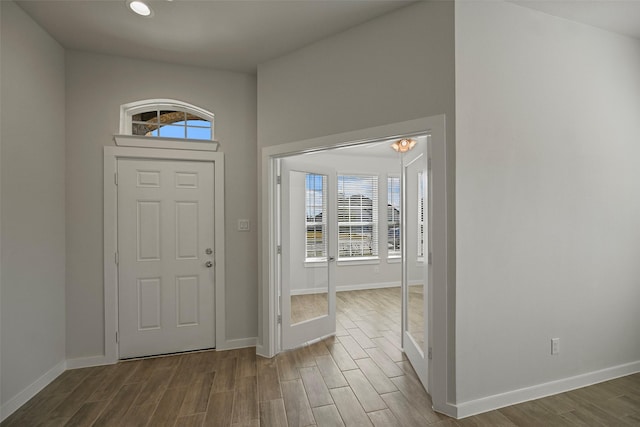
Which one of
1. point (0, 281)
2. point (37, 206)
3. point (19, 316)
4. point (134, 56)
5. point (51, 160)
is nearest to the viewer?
point (0, 281)

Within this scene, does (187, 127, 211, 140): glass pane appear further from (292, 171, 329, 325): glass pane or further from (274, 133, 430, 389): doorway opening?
(292, 171, 329, 325): glass pane


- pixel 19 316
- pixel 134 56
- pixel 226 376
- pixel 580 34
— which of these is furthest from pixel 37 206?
pixel 580 34

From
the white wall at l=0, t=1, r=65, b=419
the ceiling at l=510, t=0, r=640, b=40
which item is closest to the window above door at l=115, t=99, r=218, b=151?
the white wall at l=0, t=1, r=65, b=419

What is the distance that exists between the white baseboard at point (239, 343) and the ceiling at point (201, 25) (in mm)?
2993

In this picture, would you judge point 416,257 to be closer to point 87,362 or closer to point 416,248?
point 416,248

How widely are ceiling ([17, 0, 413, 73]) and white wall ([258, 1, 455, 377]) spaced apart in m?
0.14

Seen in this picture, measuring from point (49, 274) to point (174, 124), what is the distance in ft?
5.96

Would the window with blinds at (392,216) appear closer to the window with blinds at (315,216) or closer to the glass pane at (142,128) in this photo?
the window with blinds at (315,216)

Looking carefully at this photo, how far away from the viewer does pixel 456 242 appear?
220cm

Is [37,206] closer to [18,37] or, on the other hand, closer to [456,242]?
[18,37]

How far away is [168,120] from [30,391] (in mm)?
2663

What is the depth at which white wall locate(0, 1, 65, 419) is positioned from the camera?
7.41ft

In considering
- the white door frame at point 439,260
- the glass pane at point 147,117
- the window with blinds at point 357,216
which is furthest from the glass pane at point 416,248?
the window with blinds at point 357,216

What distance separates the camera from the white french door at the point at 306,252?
3.33 metres
